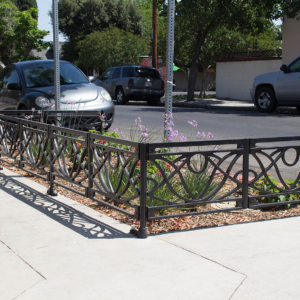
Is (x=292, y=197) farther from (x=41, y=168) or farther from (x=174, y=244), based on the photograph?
(x=41, y=168)

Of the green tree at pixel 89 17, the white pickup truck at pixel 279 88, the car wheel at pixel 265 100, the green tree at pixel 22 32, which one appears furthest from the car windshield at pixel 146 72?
the green tree at pixel 89 17

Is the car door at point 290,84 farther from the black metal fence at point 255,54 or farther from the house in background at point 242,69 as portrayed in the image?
the black metal fence at point 255,54

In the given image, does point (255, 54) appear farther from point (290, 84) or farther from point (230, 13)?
point (290, 84)

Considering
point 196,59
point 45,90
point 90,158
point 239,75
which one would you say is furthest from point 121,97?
point 90,158

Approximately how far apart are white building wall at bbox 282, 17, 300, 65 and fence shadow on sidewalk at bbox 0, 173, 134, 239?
59.6 feet

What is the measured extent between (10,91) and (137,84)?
12.7m

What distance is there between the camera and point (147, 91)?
22.2 metres

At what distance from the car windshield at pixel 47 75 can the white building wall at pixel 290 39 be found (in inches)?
555

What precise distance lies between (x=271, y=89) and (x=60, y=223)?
12919 millimetres

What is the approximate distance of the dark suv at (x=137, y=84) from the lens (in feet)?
72.8

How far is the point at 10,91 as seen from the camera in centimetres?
992

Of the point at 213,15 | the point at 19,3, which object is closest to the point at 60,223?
the point at 213,15

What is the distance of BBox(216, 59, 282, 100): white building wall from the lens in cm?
2442

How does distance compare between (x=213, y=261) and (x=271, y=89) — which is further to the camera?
(x=271, y=89)
